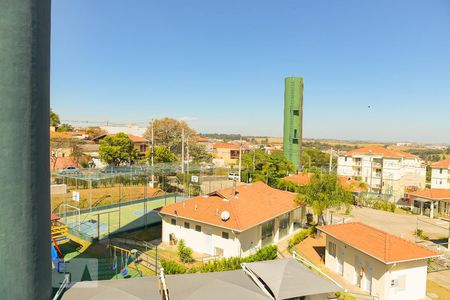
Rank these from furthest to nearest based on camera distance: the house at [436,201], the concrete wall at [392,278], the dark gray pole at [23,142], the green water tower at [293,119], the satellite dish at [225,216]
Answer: the green water tower at [293,119] < the house at [436,201] < the satellite dish at [225,216] < the concrete wall at [392,278] < the dark gray pole at [23,142]

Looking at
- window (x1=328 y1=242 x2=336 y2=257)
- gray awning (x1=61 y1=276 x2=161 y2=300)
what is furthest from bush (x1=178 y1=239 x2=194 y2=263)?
window (x1=328 y1=242 x2=336 y2=257)

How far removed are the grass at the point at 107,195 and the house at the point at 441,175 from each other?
154 feet

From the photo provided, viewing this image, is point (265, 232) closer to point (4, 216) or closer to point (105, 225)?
point (105, 225)

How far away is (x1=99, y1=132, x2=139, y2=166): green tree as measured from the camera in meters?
45.8

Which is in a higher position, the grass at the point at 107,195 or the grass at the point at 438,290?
the grass at the point at 107,195

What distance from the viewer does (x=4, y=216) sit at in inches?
338

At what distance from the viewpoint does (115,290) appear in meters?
9.77

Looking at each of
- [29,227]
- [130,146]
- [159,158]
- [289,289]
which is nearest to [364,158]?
[159,158]

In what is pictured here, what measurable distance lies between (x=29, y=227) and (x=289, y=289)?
842cm

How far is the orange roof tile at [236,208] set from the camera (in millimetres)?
18734

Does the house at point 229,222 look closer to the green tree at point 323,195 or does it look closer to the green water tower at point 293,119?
the green tree at point 323,195

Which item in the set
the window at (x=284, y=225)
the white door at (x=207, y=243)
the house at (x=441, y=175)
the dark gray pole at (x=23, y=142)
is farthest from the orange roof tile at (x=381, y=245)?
the house at (x=441, y=175)

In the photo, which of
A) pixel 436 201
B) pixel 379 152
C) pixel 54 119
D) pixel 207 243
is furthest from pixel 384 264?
pixel 54 119

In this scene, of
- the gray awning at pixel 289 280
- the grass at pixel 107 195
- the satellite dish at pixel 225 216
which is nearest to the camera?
the gray awning at pixel 289 280
